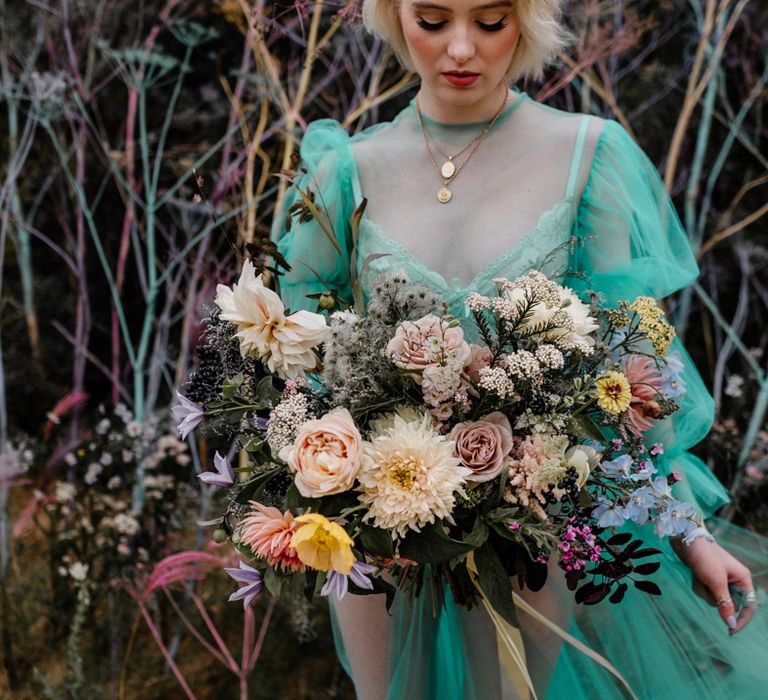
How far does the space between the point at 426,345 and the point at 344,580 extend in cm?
35

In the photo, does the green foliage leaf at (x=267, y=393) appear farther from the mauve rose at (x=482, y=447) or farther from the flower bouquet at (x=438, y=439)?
the mauve rose at (x=482, y=447)

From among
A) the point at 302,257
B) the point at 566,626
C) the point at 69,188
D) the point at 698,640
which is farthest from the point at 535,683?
the point at 69,188

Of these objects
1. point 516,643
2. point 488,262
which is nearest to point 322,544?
point 516,643

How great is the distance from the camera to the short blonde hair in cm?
158

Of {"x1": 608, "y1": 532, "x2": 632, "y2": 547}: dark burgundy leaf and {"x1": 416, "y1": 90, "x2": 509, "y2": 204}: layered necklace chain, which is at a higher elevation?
{"x1": 416, "y1": 90, "x2": 509, "y2": 204}: layered necklace chain

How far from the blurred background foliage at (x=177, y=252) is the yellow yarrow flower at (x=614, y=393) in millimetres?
1148

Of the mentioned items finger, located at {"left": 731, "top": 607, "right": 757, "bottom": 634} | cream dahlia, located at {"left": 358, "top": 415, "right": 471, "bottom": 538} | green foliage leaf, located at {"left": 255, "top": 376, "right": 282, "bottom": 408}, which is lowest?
finger, located at {"left": 731, "top": 607, "right": 757, "bottom": 634}

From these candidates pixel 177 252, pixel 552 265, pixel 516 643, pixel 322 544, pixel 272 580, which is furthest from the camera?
pixel 177 252

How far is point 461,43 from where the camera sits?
5.03 ft

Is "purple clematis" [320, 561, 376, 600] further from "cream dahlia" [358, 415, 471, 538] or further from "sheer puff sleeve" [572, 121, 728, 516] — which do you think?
"sheer puff sleeve" [572, 121, 728, 516]

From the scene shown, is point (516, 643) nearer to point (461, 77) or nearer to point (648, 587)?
point (648, 587)

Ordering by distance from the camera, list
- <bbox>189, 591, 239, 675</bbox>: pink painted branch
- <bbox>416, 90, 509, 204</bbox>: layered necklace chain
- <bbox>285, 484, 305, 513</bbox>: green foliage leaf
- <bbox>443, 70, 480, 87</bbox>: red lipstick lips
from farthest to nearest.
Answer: <bbox>189, 591, 239, 675</bbox>: pink painted branch < <bbox>416, 90, 509, 204</bbox>: layered necklace chain < <bbox>443, 70, 480, 87</bbox>: red lipstick lips < <bbox>285, 484, 305, 513</bbox>: green foliage leaf

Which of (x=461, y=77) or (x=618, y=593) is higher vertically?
(x=461, y=77)

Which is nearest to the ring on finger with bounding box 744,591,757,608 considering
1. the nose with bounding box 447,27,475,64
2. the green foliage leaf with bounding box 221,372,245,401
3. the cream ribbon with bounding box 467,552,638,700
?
the cream ribbon with bounding box 467,552,638,700
